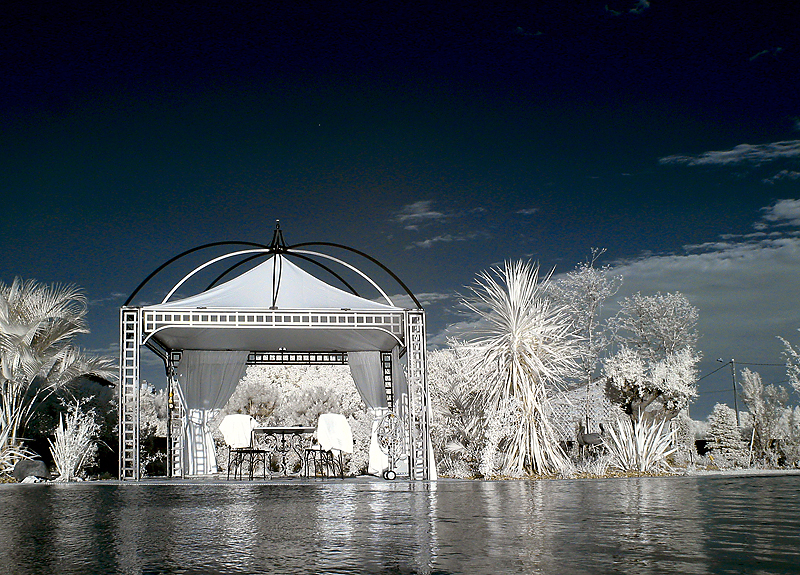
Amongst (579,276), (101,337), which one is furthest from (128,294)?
(579,276)

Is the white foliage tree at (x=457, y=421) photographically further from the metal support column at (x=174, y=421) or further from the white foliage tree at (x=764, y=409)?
the white foliage tree at (x=764, y=409)

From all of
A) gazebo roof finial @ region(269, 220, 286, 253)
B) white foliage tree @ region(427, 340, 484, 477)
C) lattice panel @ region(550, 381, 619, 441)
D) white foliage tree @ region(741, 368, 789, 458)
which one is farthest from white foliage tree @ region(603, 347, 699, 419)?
gazebo roof finial @ region(269, 220, 286, 253)

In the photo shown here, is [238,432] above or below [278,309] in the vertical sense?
below

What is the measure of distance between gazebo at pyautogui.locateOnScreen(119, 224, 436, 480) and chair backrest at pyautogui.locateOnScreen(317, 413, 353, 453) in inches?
38.8

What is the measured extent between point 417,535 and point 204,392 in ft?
33.2

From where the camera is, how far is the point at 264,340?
12.0 m

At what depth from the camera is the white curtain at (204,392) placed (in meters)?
12.3

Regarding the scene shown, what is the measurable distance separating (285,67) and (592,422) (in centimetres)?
1124

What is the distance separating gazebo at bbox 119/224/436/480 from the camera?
1005 centimetres

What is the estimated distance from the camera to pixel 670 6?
14914 millimetres

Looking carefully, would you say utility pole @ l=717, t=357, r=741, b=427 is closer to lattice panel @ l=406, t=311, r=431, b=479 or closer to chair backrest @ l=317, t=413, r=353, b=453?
lattice panel @ l=406, t=311, r=431, b=479

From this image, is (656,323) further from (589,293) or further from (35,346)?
(35,346)

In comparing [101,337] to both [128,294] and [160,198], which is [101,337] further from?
[160,198]

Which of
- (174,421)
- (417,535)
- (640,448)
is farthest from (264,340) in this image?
(417,535)
